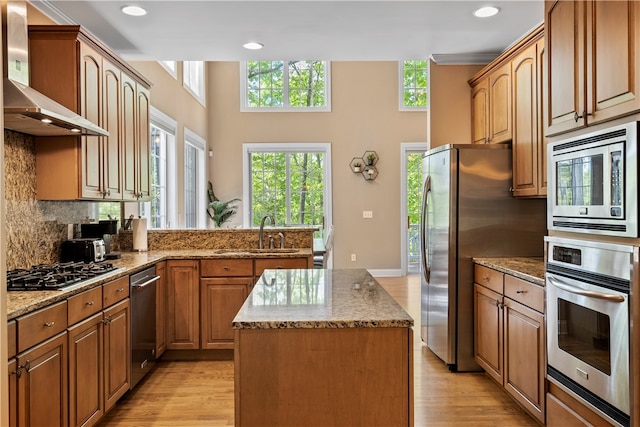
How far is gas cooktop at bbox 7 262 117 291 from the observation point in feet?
7.09

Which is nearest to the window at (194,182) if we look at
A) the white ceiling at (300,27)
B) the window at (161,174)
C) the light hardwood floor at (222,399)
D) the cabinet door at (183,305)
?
the window at (161,174)

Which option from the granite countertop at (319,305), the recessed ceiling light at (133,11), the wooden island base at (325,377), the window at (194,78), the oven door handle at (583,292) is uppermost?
the window at (194,78)

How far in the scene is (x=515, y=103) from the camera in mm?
3361

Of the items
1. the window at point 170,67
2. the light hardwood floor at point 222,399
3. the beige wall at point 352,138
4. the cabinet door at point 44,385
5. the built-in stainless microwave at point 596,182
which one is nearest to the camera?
A: the built-in stainless microwave at point 596,182

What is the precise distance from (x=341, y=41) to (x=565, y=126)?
2077 millimetres

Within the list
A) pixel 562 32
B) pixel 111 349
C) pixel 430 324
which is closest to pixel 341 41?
pixel 562 32

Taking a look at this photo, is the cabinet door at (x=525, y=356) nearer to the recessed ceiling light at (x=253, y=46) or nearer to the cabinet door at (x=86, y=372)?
the cabinet door at (x=86, y=372)

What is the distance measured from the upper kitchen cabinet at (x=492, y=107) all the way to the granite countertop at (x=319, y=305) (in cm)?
187

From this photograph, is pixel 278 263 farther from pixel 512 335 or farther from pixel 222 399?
pixel 512 335

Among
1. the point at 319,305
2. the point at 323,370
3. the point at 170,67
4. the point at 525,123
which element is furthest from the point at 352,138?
the point at 323,370

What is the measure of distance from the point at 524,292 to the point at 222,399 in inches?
78.2

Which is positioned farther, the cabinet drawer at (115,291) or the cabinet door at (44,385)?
the cabinet drawer at (115,291)

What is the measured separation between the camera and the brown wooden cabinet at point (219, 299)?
3715mm

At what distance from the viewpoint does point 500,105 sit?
361 centimetres
